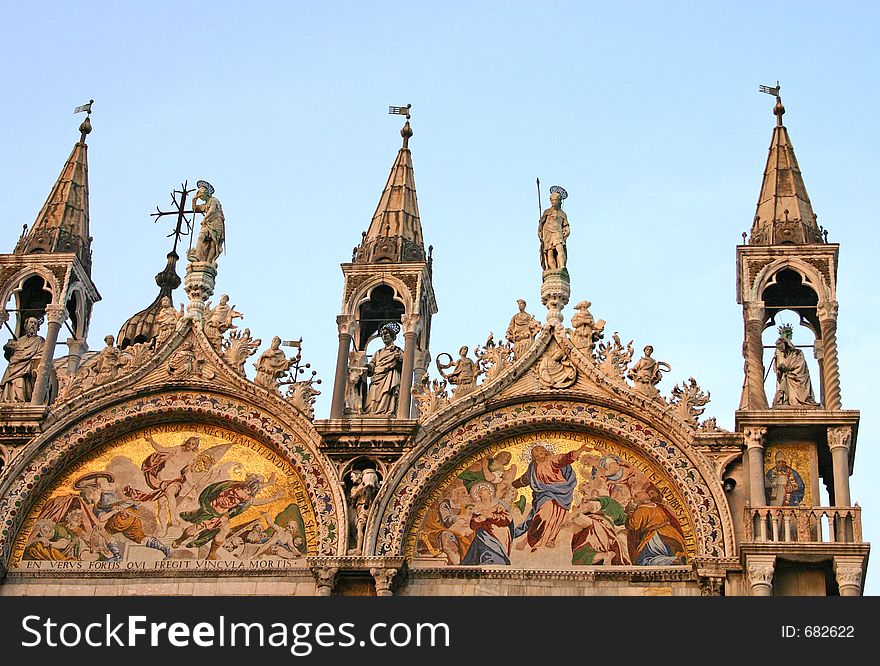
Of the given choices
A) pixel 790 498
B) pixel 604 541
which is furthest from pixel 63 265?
pixel 790 498

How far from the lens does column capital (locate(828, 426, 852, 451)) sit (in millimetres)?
20922

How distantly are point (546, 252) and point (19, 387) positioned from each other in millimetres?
6471

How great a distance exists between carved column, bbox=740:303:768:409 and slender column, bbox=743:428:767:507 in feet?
1.54

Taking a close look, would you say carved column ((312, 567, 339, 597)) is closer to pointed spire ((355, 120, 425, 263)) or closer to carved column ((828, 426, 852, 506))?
pointed spire ((355, 120, 425, 263))

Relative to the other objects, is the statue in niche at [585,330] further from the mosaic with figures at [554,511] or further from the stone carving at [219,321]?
the stone carving at [219,321]

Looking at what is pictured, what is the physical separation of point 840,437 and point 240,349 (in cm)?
688

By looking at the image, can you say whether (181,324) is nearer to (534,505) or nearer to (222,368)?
(222,368)

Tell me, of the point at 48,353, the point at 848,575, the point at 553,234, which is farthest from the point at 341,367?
the point at 848,575

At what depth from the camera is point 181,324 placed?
22.8 metres

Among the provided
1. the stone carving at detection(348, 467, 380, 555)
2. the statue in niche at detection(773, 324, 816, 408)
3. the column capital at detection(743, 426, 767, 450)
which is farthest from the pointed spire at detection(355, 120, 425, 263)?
the column capital at detection(743, 426, 767, 450)

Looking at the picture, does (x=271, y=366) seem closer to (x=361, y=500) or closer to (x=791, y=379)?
(x=361, y=500)

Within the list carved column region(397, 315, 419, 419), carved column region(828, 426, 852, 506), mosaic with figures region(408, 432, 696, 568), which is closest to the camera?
carved column region(828, 426, 852, 506)

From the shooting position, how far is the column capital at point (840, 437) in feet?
68.6

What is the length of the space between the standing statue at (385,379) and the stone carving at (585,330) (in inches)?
83.3
